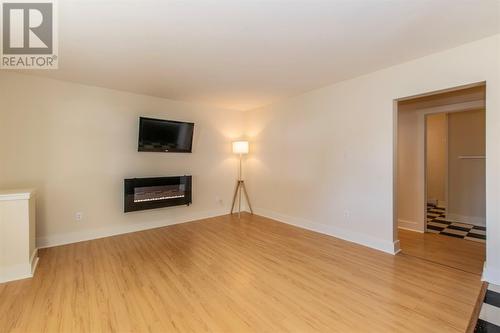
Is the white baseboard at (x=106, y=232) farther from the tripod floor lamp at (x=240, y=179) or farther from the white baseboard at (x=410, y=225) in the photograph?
the white baseboard at (x=410, y=225)

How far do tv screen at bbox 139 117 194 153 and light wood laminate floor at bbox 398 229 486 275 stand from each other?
3.81 meters

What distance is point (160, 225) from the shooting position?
4246 millimetres

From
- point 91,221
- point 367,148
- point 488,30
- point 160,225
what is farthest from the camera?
point 160,225

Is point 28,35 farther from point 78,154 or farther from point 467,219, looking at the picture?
point 467,219

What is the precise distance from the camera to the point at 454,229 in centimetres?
400

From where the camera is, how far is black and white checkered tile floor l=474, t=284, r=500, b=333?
1.68 metres

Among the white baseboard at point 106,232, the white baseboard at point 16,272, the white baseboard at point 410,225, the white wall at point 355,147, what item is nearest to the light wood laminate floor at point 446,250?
the white baseboard at point 410,225

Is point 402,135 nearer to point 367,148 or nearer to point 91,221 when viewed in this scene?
point 367,148

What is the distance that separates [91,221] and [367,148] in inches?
165

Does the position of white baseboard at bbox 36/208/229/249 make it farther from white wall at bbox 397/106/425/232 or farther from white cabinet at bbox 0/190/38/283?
white wall at bbox 397/106/425/232

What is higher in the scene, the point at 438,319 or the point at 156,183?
the point at 156,183

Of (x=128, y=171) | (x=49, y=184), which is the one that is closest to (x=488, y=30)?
(x=128, y=171)

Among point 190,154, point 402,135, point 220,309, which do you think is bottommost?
point 220,309

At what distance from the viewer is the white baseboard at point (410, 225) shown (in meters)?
3.92
